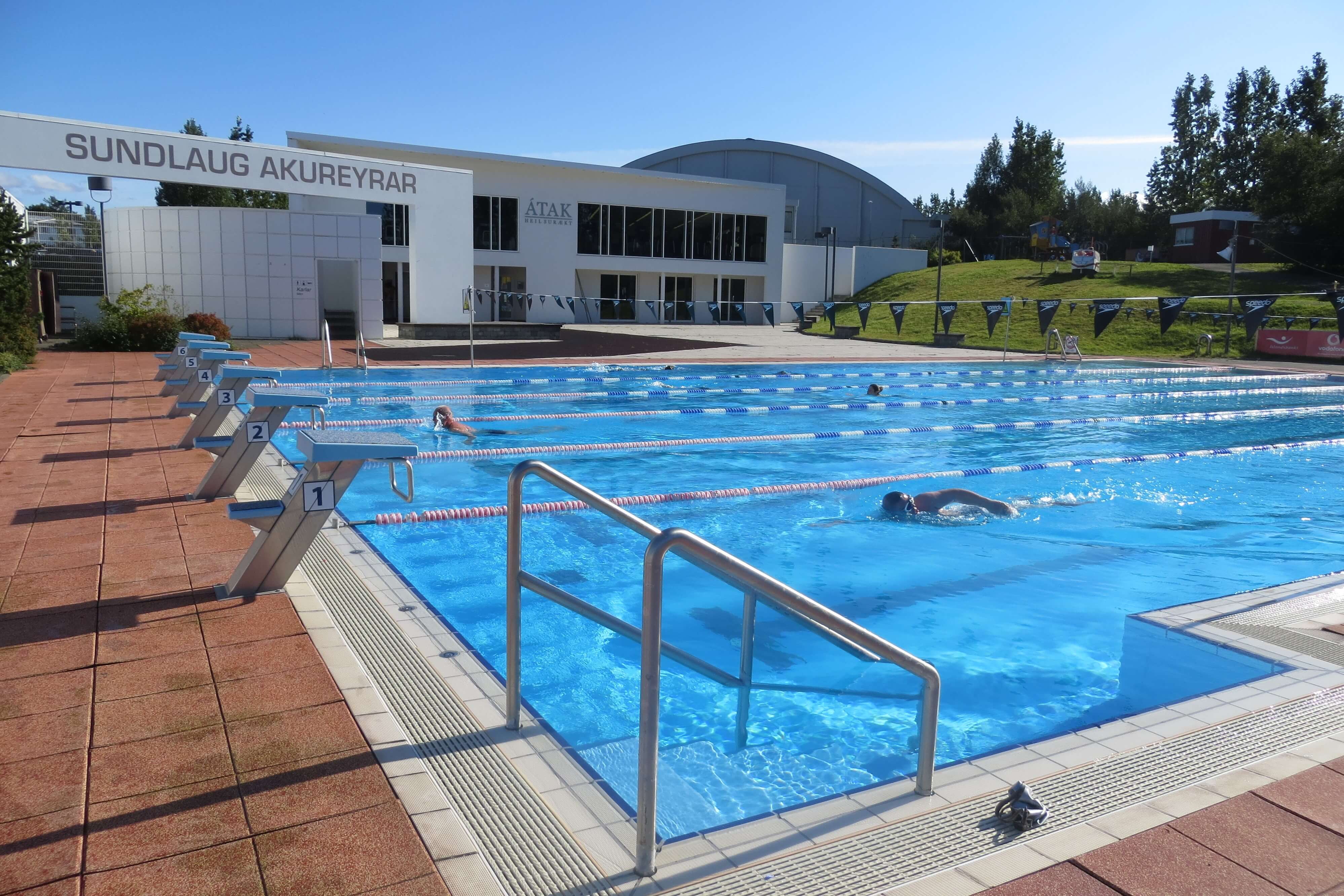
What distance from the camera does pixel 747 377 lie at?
18984 millimetres

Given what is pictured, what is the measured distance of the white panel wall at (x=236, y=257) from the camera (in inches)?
828

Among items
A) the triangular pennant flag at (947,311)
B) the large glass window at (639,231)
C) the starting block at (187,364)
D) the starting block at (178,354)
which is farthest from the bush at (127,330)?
the large glass window at (639,231)

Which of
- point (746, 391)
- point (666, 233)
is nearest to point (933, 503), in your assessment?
point (746, 391)

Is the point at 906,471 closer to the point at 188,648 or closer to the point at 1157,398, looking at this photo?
the point at 188,648

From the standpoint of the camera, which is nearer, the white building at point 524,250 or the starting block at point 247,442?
the starting block at point 247,442

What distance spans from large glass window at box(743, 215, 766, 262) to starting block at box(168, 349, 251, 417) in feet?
104

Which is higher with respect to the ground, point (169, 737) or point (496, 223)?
point (496, 223)

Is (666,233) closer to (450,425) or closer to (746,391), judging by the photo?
(746,391)

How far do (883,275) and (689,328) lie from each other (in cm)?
1508

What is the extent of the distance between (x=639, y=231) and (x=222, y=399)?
102 ft

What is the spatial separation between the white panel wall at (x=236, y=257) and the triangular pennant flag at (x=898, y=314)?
14990 mm

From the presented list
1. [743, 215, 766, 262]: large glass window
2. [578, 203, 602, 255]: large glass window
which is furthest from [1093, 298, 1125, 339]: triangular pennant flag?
[578, 203, 602, 255]: large glass window

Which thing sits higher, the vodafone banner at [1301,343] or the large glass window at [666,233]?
the large glass window at [666,233]

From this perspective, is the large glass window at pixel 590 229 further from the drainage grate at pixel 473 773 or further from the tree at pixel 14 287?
the drainage grate at pixel 473 773
